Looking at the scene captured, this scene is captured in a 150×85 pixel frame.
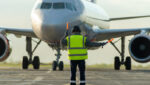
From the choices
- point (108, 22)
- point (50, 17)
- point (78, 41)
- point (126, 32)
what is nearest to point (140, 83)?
point (78, 41)

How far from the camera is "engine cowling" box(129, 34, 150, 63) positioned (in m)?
21.4

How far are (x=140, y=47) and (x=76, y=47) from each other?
1093 centimetres

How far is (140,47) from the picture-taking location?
21969 millimetres

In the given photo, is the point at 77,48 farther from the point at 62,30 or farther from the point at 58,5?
the point at 58,5

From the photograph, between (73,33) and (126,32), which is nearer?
(73,33)

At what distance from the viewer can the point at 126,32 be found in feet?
76.7

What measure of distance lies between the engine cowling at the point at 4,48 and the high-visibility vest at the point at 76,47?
36.4 feet

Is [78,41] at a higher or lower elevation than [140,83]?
higher

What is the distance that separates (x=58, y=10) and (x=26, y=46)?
19.5ft

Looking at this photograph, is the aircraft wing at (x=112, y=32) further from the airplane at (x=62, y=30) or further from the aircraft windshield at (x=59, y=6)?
the aircraft windshield at (x=59, y=6)

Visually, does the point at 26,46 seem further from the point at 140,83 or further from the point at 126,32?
the point at 140,83

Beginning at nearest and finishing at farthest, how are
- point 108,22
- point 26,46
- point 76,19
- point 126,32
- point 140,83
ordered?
point 140,83 → point 76,19 → point 126,32 → point 26,46 → point 108,22

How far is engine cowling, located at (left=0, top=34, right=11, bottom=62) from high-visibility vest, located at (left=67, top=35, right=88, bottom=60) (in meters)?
11.1

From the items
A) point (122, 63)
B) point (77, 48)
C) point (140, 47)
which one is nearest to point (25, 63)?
point (122, 63)
